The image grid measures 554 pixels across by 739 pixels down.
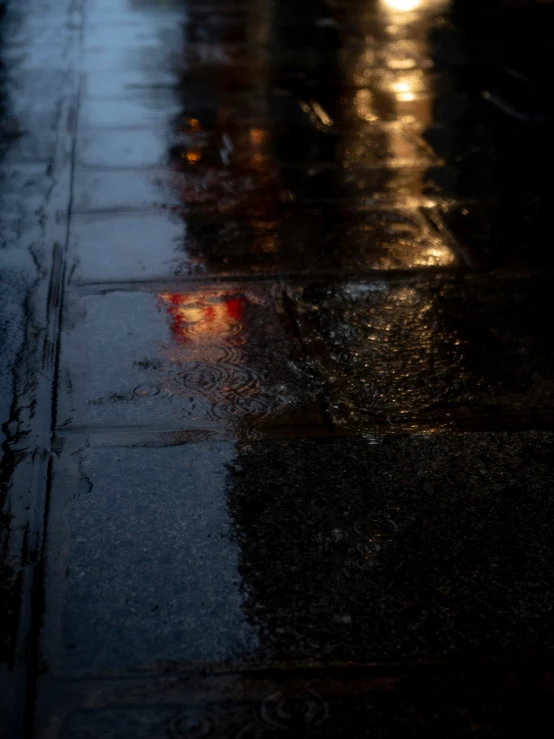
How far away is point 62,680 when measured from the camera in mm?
2498

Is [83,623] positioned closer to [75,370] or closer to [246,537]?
[246,537]

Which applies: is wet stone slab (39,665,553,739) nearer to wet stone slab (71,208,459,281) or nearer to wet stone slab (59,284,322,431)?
wet stone slab (59,284,322,431)

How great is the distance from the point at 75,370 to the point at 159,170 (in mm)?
2707

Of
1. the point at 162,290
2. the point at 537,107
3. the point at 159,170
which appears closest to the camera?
the point at 162,290

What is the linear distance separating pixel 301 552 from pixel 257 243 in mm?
2594

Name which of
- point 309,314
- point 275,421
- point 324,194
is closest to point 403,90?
point 324,194

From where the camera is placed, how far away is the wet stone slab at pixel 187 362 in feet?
12.0

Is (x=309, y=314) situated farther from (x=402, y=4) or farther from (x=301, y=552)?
(x=402, y=4)

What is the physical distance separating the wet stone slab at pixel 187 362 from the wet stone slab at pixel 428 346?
15cm

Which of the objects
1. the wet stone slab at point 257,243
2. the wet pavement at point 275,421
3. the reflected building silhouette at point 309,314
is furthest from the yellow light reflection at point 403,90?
the wet stone slab at point 257,243

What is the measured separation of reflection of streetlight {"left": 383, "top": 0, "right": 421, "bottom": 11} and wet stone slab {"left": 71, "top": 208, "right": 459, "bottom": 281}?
272 inches

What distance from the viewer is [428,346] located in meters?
4.19

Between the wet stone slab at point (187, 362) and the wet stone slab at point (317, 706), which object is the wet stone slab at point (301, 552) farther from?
the wet stone slab at point (187, 362)

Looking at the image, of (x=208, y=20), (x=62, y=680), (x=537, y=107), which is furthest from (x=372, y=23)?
(x=62, y=680)
